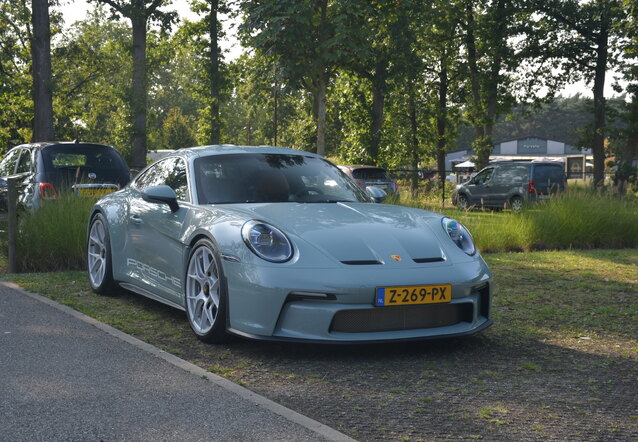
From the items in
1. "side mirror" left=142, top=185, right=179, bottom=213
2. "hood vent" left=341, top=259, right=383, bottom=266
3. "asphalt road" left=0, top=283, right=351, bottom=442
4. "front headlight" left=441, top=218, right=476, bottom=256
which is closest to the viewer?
"asphalt road" left=0, top=283, right=351, bottom=442

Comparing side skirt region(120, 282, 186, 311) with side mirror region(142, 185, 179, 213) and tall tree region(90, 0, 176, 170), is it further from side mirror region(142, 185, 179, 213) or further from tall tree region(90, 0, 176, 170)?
tall tree region(90, 0, 176, 170)

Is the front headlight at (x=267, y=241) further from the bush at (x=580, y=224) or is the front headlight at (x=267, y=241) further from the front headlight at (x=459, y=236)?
the bush at (x=580, y=224)

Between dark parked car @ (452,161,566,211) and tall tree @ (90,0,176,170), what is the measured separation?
1107cm

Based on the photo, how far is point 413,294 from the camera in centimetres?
504

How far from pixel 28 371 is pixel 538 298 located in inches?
192

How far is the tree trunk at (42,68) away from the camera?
20.4 m

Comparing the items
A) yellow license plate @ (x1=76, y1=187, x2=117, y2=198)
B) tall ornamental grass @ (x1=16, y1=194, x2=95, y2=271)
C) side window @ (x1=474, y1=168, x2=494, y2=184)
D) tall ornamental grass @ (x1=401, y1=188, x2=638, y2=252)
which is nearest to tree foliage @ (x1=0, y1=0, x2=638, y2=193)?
side window @ (x1=474, y1=168, x2=494, y2=184)

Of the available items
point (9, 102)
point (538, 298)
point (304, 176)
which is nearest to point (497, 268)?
point (538, 298)

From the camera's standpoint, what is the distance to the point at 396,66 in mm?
30734

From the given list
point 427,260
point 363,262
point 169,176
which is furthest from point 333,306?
point 169,176

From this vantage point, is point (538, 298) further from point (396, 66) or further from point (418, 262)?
point (396, 66)

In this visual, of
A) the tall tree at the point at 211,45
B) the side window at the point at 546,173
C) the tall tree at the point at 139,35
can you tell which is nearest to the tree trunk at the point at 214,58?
the tall tree at the point at 211,45

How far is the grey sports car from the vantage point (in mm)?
5000

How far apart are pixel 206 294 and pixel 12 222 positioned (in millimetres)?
4309
